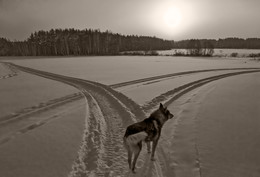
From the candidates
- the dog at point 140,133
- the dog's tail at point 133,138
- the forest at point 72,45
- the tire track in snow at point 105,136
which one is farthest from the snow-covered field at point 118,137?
the forest at point 72,45

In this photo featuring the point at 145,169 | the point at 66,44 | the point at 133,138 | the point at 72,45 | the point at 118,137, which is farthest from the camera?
the point at 72,45

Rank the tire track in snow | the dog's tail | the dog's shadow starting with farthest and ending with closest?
the tire track in snow
the dog's shadow
the dog's tail

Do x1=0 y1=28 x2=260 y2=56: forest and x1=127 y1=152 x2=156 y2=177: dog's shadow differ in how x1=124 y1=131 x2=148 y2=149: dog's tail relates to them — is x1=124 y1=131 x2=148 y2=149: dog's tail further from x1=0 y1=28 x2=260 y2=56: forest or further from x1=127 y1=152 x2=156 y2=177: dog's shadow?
x1=0 y1=28 x2=260 y2=56: forest

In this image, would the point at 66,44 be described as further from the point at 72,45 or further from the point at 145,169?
the point at 145,169

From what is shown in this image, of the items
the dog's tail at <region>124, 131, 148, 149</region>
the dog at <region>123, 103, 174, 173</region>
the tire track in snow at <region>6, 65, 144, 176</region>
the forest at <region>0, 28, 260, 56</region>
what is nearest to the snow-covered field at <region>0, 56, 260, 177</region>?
the tire track in snow at <region>6, 65, 144, 176</region>

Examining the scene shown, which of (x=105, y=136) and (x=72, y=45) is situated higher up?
(x=72, y=45)

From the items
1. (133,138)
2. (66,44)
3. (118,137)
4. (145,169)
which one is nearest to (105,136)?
(118,137)

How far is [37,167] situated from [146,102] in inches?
312

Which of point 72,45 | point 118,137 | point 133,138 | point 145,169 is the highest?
point 72,45

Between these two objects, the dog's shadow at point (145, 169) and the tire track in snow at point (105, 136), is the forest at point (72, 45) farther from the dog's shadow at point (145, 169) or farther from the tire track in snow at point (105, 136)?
the dog's shadow at point (145, 169)

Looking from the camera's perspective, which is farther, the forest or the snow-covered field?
the forest

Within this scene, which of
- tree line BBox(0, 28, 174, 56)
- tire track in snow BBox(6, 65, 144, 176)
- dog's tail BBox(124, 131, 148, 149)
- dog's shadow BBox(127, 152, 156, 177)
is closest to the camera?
dog's tail BBox(124, 131, 148, 149)

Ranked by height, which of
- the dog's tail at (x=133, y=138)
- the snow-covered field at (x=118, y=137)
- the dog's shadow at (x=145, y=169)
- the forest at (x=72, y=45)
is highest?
the forest at (x=72, y=45)

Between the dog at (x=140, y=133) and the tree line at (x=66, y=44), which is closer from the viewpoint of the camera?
the dog at (x=140, y=133)
